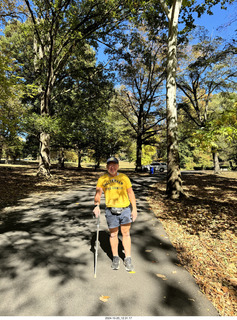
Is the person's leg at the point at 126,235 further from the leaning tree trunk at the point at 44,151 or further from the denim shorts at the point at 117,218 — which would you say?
the leaning tree trunk at the point at 44,151

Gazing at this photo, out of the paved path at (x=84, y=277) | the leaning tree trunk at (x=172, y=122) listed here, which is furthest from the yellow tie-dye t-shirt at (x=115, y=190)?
the leaning tree trunk at (x=172, y=122)

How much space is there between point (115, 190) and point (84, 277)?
147cm

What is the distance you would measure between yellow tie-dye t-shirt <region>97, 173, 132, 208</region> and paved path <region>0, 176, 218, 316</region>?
1.17 metres

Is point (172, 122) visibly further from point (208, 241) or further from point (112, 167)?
point (112, 167)

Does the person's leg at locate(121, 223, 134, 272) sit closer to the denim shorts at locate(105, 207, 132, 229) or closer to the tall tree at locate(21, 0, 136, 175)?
the denim shorts at locate(105, 207, 132, 229)

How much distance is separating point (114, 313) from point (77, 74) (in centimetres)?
1569

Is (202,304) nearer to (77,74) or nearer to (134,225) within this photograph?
(134,225)

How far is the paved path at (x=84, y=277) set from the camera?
7.33 ft

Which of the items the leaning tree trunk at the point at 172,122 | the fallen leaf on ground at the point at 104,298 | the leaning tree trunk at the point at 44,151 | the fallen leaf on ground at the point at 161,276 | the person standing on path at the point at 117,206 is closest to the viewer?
the fallen leaf on ground at the point at 104,298

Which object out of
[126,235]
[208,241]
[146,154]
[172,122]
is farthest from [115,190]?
[146,154]

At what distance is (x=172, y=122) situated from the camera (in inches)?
311

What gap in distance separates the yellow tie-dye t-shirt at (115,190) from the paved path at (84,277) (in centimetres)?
117

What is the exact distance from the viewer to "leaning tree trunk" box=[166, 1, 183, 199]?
7.79 metres

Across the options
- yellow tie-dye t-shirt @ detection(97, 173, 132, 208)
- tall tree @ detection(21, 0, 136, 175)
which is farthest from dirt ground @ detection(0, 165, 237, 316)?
tall tree @ detection(21, 0, 136, 175)
